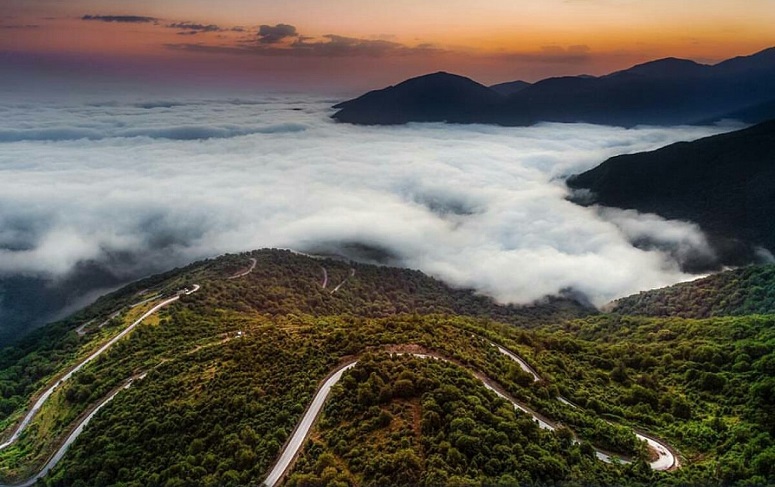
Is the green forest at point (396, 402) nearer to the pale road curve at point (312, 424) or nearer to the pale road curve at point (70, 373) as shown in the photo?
the pale road curve at point (312, 424)

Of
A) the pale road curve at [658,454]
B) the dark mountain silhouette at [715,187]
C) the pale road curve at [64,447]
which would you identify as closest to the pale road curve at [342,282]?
the pale road curve at [64,447]

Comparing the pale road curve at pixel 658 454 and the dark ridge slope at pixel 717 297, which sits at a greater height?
the pale road curve at pixel 658 454

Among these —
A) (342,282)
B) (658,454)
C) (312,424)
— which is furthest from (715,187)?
(312,424)

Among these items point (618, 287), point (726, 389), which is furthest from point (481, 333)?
point (618, 287)

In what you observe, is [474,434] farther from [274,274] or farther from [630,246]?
[630,246]

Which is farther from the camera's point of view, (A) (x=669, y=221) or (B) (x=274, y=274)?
(A) (x=669, y=221)

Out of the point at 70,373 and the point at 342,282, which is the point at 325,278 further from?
the point at 70,373
